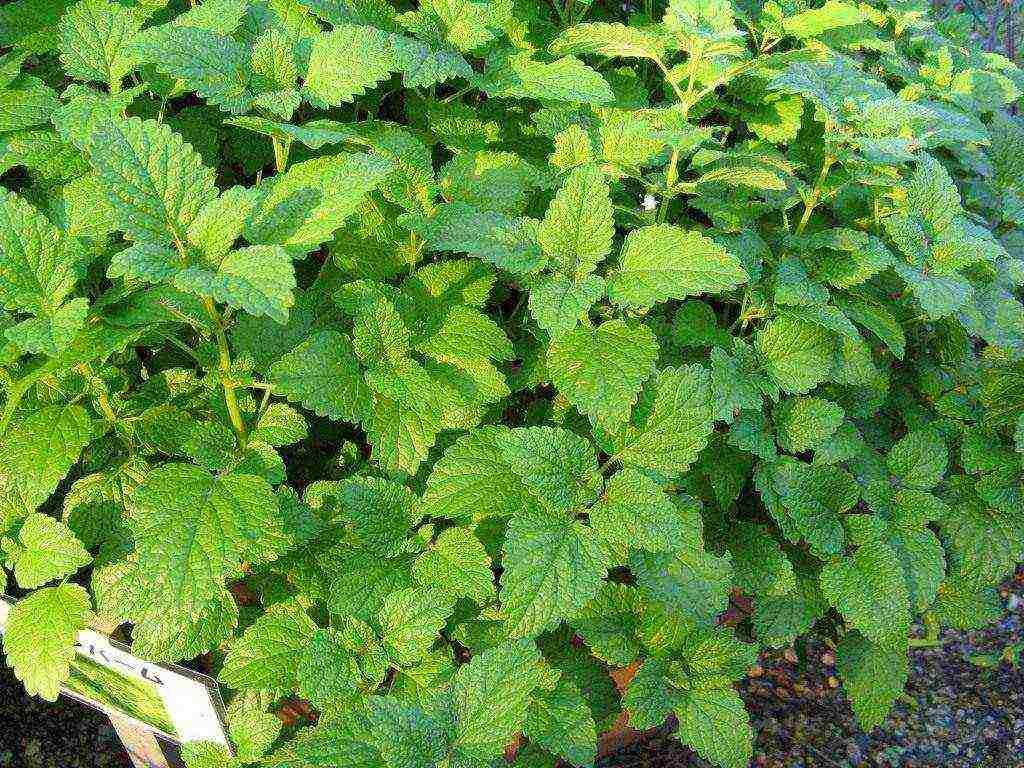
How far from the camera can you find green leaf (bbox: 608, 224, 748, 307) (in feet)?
3.43

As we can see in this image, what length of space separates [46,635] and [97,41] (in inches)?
30.5

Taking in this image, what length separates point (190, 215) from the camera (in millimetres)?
994

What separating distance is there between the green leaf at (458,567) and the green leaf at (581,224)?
350 millimetres

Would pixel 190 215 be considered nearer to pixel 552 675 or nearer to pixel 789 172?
pixel 552 675

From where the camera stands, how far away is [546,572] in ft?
3.27

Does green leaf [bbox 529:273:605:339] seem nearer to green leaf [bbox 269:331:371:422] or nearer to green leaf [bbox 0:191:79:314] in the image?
green leaf [bbox 269:331:371:422]

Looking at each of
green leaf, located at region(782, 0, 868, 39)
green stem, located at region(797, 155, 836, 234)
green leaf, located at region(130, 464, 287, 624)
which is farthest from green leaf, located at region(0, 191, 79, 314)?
green leaf, located at region(782, 0, 868, 39)

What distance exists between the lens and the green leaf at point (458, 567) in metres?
1.06

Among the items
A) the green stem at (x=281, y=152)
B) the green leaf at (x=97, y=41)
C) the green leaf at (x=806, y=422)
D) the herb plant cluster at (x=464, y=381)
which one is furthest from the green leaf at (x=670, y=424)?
the green leaf at (x=97, y=41)

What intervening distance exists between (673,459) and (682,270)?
0.23 meters

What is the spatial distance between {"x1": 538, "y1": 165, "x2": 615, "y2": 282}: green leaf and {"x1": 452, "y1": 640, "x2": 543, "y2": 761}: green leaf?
17.7 inches

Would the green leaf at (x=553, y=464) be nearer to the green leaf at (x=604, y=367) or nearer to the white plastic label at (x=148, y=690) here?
the green leaf at (x=604, y=367)

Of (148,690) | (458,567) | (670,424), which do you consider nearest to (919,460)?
(670,424)

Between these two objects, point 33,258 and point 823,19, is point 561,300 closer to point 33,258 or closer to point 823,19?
point 33,258
